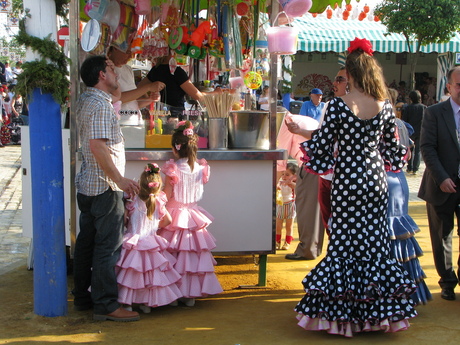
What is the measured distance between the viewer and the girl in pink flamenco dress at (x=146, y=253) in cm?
427

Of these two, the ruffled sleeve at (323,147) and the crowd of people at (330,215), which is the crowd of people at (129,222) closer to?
the crowd of people at (330,215)

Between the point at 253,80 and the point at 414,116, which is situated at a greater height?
the point at 253,80

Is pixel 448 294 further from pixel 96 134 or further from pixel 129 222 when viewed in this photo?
pixel 96 134

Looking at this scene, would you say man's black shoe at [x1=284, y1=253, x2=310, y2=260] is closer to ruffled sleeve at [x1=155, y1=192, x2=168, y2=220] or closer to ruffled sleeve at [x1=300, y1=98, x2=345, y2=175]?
ruffled sleeve at [x1=155, y1=192, x2=168, y2=220]

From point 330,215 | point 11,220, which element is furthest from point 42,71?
point 11,220

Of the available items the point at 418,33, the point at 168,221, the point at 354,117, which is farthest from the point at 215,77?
the point at 418,33

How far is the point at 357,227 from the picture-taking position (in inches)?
156

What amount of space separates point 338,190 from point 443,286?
63.4 inches

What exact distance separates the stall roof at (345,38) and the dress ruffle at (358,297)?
15143mm

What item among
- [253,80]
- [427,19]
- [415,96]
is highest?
[427,19]

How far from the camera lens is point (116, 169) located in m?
3.96

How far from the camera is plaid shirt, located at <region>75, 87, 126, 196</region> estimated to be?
398cm

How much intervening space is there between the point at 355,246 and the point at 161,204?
1.42 m

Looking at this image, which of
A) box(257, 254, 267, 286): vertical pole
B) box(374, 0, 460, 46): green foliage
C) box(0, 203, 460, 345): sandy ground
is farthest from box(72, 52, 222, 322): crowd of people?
box(374, 0, 460, 46): green foliage
